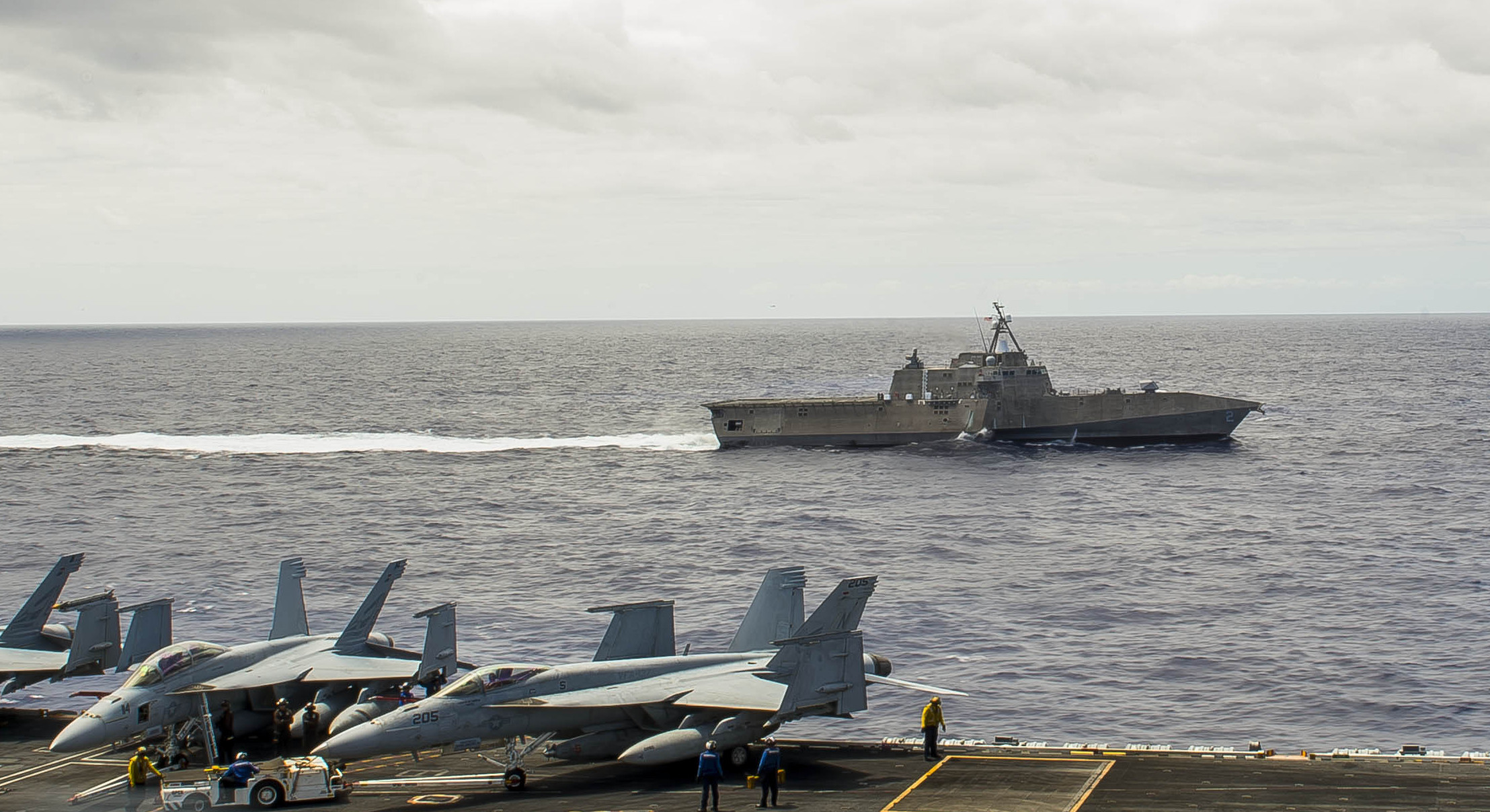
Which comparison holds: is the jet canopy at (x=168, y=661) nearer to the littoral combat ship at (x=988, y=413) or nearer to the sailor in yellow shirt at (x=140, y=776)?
the sailor in yellow shirt at (x=140, y=776)

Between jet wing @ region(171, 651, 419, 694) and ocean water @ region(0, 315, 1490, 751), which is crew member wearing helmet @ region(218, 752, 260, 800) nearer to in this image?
jet wing @ region(171, 651, 419, 694)

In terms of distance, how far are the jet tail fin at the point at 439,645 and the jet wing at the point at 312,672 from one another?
24.9 inches

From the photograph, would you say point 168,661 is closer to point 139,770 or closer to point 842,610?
point 139,770

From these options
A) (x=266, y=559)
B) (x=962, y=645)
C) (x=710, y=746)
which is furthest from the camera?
(x=266, y=559)

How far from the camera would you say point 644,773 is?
3369 cm

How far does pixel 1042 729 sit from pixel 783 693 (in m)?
12.9

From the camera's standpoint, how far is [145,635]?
4031 cm

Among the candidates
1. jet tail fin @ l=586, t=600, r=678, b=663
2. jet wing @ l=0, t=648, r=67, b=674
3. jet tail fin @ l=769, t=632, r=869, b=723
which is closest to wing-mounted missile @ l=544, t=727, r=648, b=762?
jet tail fin @ l=586, t=600, r=678, b=663

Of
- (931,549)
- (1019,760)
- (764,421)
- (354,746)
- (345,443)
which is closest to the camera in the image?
(354,746)

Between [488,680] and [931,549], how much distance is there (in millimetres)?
42760

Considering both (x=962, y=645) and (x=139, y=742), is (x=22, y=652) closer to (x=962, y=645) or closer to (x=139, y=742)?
(x=139, y=742)

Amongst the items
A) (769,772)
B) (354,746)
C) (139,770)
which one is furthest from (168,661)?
(769,772)

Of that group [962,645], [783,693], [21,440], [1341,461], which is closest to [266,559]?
[962,645]

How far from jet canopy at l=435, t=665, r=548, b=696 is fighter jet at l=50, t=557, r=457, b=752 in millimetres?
3836
